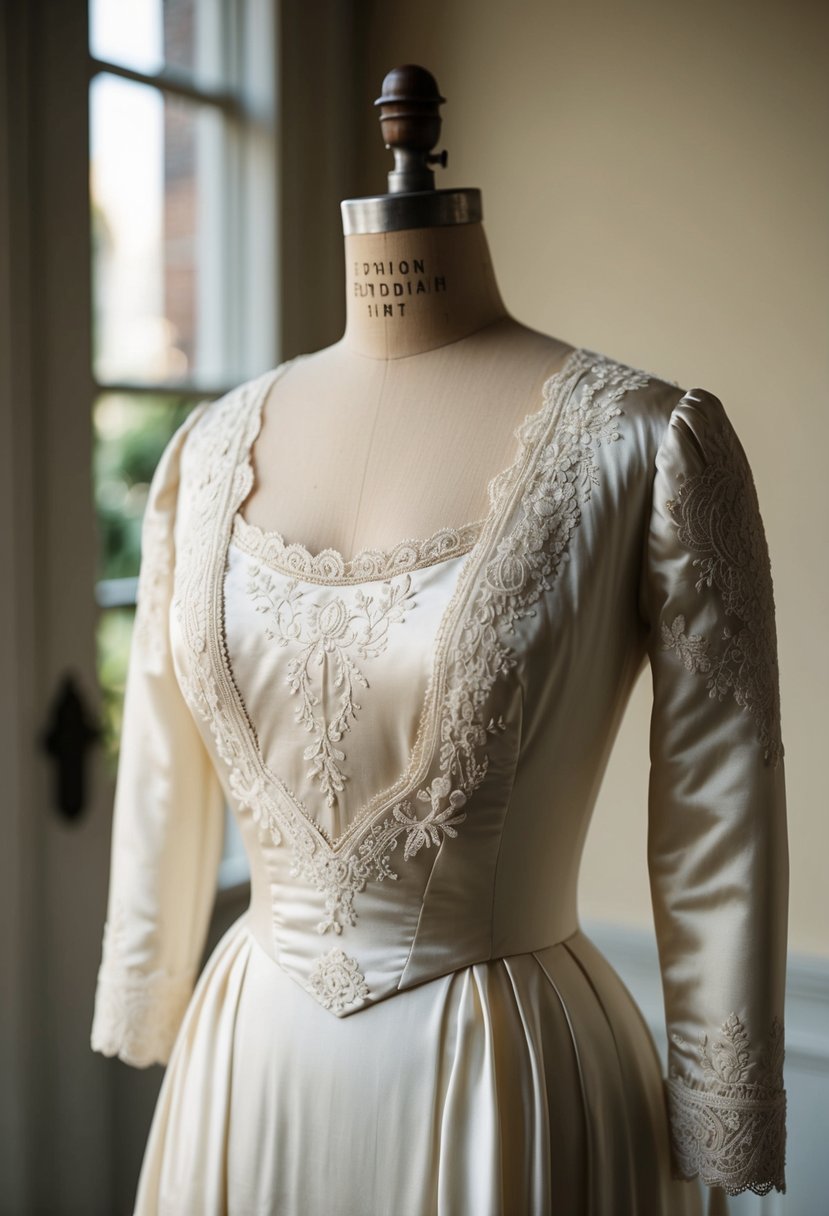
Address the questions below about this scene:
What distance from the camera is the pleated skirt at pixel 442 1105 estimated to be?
3.07 ft

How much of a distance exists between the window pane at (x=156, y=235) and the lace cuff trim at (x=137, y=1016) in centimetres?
86

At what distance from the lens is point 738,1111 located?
94 cm

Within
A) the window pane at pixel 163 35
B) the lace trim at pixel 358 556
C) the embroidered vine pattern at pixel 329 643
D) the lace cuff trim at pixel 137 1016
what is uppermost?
A: the window pane at pixel 163 35

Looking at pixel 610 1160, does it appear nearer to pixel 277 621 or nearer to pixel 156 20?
pixel 277 621

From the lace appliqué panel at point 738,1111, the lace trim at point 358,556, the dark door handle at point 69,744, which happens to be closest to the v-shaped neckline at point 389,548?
the lace trim at point 358,556

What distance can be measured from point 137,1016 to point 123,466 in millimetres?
828

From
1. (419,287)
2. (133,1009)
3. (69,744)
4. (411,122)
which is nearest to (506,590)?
(419,287)

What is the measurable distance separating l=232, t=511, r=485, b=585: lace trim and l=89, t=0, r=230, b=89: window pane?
0.96 m

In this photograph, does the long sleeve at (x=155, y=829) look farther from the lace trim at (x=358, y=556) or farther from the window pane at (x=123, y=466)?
the window pane at (x=123, y=466)

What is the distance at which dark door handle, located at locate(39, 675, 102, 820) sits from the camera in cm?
158

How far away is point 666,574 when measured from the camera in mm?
943

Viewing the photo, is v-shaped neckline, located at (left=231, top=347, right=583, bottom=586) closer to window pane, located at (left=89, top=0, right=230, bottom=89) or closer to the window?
the window

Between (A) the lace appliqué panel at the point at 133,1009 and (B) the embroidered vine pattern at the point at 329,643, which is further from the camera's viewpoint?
(A) the lace appliqué panel at the point at 133,1009

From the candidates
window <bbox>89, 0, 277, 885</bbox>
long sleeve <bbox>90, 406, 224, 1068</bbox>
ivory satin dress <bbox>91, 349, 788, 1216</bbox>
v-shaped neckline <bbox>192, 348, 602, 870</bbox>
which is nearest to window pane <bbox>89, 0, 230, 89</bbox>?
window <bbox>89, 0, 277, 885</bbox>
